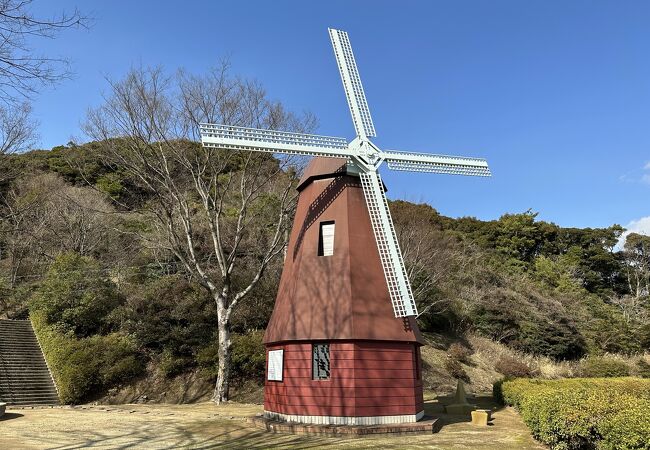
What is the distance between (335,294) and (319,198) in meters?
2.77

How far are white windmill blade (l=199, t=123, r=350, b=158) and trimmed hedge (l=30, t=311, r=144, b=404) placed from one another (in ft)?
36.3

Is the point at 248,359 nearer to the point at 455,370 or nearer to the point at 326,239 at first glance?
the point at 326,239

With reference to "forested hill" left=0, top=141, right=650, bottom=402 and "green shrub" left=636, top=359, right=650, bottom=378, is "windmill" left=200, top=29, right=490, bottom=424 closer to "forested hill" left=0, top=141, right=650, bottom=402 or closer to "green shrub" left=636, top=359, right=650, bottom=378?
"forested hill" left=0, top=141, right=650, bottom=402

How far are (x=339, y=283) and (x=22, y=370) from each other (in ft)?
46.0

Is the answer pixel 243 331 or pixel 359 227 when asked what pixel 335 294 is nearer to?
pixel 359 227

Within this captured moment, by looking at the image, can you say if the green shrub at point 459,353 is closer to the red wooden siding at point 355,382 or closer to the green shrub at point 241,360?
the green shrub at point 241,360

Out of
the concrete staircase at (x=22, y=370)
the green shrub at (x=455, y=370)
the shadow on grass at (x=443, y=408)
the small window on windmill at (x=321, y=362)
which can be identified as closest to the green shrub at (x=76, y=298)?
the concrete staircase at (x=22, y=370)

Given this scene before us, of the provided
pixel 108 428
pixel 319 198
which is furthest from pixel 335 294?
pixel 108 428

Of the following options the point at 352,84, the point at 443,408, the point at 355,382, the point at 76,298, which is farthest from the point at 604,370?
the point at 76,298

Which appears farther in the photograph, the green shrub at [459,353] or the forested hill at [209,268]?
the green shrub at [459,353]

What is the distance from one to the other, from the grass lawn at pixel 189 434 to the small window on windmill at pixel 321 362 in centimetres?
135

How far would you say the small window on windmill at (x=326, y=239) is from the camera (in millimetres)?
11641

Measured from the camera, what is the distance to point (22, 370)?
17.0 meters

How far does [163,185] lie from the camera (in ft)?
53.5
